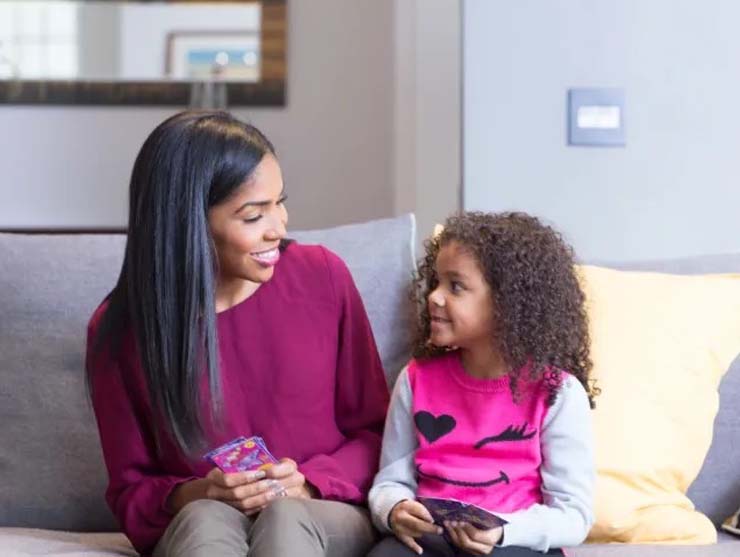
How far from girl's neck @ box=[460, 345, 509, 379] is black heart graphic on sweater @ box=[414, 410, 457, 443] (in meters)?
0.08

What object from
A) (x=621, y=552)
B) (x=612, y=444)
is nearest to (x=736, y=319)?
(x=612, y=444)

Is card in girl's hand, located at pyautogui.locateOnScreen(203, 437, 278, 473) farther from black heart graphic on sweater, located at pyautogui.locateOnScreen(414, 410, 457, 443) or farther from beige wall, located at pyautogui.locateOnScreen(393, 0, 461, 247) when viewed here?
beige wall, located at pyautogui.locateOnScreen(393, 0, 461, 247)

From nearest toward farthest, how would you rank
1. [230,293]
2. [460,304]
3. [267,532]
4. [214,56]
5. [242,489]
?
[267,532] < [242,489] < [460,304] < [230,293] < [214,56]

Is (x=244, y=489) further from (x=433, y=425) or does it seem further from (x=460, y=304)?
(x=460, y=304)

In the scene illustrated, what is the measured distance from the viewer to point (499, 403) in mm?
1882

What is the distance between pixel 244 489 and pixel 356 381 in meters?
0.32

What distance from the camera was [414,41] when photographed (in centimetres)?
307

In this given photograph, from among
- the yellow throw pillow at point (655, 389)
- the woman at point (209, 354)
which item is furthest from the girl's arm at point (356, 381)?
the yellow throw pillow at point (655, 389)

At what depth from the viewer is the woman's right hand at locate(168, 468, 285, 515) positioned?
1.77 meters

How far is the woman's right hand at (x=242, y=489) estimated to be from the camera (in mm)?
1772

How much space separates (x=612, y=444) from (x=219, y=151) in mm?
748

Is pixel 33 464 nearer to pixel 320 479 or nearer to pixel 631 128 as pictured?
pixel 320 479

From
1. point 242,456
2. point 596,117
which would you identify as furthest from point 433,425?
point 596,117

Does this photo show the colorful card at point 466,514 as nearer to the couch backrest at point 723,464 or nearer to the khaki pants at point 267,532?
the khaki pants at point 267,532
